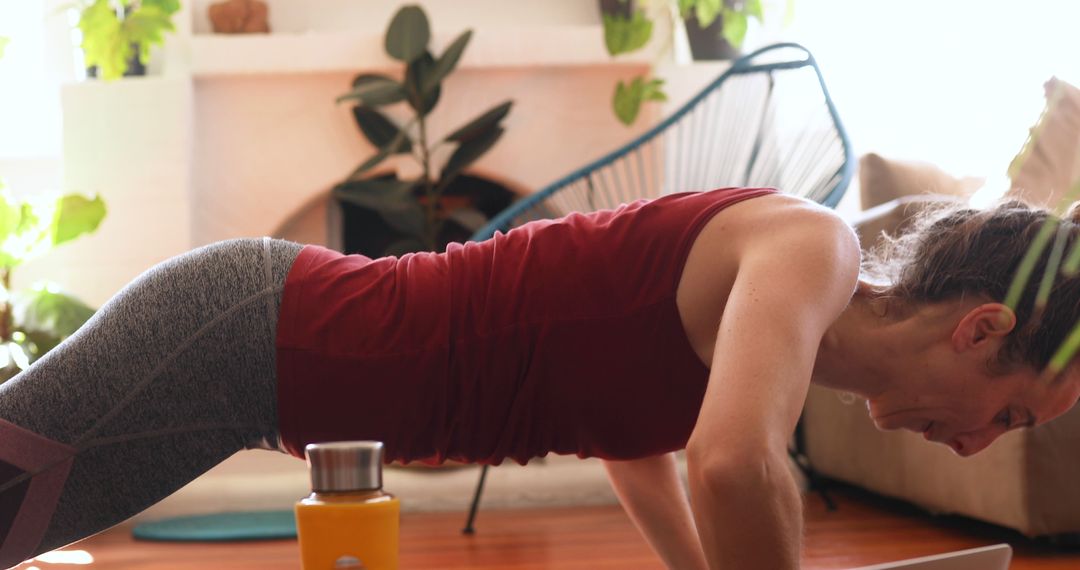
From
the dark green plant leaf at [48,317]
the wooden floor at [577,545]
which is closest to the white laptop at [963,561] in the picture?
the wooden floor at [577,545]

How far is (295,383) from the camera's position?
1.04m

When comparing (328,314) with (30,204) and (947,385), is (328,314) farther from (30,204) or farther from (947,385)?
(30,204)

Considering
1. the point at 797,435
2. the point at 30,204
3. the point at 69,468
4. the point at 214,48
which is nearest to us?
the point at 69,468

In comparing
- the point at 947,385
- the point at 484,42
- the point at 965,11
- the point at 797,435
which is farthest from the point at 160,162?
the point at 947,385

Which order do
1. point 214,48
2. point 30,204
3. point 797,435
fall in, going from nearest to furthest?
point 30,204
point 797,435
point 214,48

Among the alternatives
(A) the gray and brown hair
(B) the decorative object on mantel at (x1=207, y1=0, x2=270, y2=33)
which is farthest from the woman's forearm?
(B) the decorative object on mantel at (x1=207, y1=0, x2=270, y2=33)

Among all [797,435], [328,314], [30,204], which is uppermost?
[328,314]

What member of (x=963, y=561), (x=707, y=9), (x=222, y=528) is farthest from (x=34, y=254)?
(x=963, y=561)

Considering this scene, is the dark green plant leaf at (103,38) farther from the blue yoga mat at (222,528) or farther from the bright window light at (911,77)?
the bright window light at (911,77)

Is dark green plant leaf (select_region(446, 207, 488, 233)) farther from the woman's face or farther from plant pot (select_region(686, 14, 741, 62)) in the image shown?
the woman's face

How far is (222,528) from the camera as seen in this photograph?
2701 millimetres

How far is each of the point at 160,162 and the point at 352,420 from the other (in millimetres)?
2413

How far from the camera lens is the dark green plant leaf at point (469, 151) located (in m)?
3.28

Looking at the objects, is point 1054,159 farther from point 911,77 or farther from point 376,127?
point 376,127
